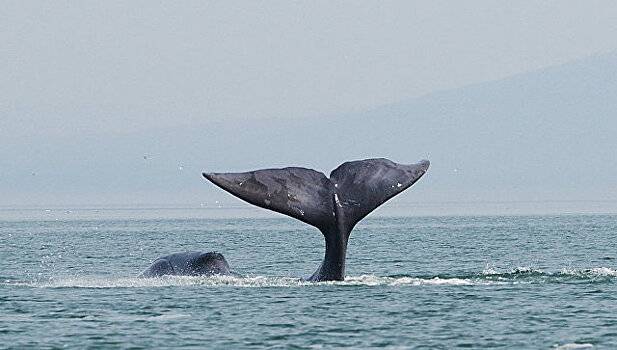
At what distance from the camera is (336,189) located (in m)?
22.1

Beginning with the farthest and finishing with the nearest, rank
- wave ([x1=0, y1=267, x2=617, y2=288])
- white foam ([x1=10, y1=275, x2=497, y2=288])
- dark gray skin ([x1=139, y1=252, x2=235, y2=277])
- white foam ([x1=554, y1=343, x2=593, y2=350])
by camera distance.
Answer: dark gray skin ([x1=139, y1=252, x2=235, y2=277]), wave ([x1=0, y1=267, x2=617, y2=288]), white foam ([x1=10, y1=275, x2=497, y2=288]), white foam ([x1=554, y1=343, x2=593, y2=350])

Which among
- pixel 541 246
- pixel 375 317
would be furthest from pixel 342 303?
pixel 541 246

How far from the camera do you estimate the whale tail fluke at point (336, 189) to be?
21.5 metres

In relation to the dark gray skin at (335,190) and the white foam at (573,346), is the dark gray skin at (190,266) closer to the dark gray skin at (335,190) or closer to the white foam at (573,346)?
the dark gray skin at (335,190)

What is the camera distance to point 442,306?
22703 mm

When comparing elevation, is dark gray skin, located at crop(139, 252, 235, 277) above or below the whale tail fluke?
below

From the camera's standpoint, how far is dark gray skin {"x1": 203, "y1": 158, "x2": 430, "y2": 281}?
70.5 feet

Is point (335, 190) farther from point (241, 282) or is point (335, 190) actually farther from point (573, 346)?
point (573, 346)

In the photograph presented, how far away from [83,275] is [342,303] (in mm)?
14906

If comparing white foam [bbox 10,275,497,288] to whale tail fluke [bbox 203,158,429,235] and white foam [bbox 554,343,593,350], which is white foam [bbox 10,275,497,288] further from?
white foam [bbox 554,343,593,350]

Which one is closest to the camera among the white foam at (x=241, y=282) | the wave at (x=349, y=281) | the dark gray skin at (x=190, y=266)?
the white foam at (x=241, y=282)

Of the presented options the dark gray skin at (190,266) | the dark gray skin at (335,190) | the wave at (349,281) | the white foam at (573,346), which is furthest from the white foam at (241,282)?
the white foam at (573,346)

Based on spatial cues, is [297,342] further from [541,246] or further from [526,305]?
[541,246]

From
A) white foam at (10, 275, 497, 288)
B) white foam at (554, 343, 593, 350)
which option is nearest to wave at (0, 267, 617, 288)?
white foam at (10, 275, 497, 288)
